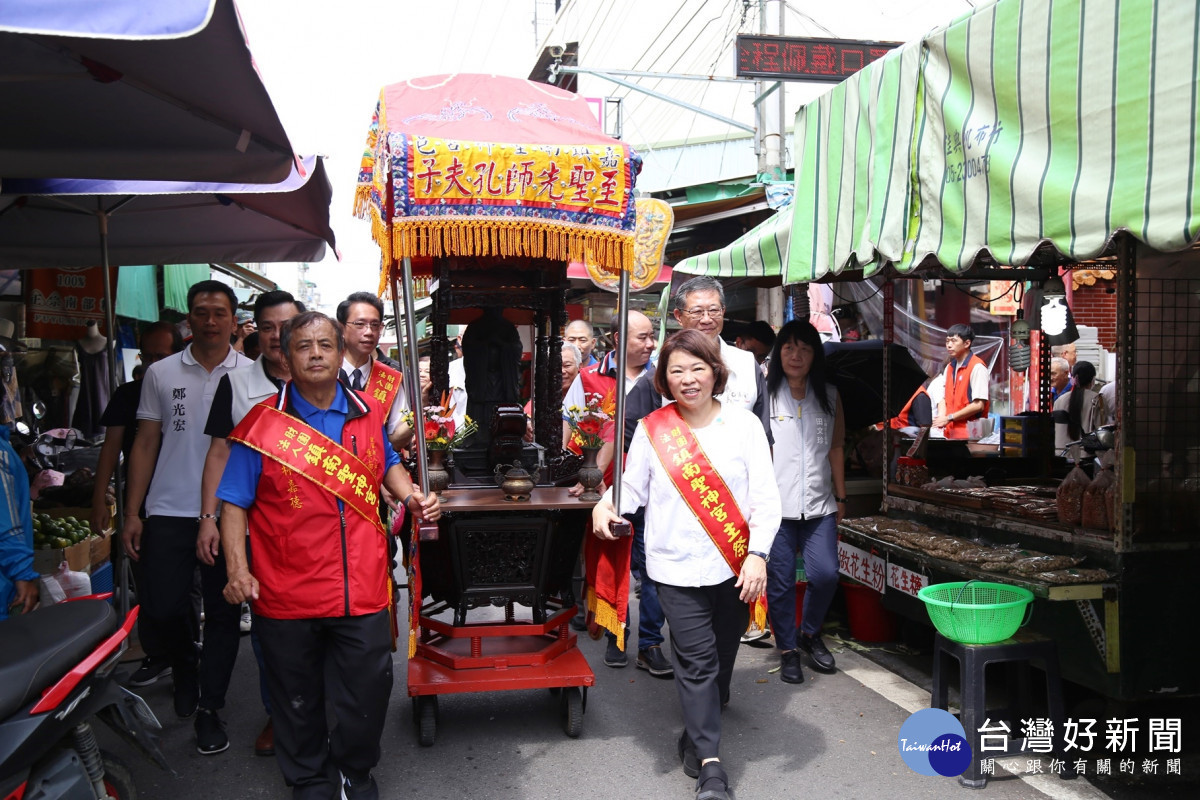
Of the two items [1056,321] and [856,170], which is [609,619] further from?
[1056,321]

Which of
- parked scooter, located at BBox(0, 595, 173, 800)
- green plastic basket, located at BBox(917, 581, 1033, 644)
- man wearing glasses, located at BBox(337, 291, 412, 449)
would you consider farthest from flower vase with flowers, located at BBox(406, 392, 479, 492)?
green plastic basket, located at BBox(917, 581, 1033, 644)

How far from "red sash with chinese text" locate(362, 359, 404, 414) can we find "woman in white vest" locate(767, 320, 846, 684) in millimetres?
2071

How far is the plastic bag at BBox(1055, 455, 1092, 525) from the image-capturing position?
4.52 m

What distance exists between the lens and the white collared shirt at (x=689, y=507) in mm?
3746

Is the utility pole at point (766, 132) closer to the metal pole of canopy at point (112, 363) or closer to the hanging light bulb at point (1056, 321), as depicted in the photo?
the hanging light bulb at point (1056, 321)

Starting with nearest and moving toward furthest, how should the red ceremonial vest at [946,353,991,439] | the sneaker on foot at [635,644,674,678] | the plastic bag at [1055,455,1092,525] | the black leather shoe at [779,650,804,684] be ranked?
the plastic bag at [1055,455,1092,525] < the black leather shoe at [779,650,804,684] < the sneaker on foot at [635,644,674,678] < the red ceremonial vest at [946,353,991,439]

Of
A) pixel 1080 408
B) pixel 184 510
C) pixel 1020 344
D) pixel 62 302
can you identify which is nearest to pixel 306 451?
pixel 184 510

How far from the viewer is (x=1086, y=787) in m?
3.83

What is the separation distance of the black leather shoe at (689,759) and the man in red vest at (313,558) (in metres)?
1.33

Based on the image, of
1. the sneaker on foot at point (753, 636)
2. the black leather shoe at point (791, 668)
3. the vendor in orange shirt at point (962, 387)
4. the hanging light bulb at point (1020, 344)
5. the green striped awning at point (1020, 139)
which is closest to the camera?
the green striped awning at point (1020, 139)

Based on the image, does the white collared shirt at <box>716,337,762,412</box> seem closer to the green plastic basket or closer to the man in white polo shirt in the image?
the green plastic basket

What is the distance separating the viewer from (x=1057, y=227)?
3229mm

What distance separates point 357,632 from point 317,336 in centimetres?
112

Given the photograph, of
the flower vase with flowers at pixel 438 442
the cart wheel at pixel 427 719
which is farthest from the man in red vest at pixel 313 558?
the flower vase with flowers at pixel 438 442
